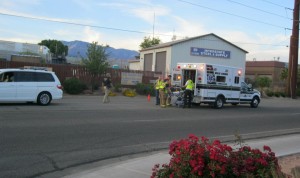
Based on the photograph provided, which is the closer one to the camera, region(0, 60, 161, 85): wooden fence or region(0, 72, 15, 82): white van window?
region(0, 72, 15, 82): white van window

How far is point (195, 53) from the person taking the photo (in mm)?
48906

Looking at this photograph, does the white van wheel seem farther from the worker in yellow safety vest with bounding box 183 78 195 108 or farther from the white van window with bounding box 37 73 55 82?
the worker in yellow safety vest with bounding box 183 78 195 108

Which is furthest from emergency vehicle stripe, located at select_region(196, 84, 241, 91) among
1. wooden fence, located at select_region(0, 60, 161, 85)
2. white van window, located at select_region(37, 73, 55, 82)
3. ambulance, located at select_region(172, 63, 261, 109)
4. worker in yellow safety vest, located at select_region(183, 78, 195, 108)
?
wooden fence, located at select_region(0, 60, 161, 85)

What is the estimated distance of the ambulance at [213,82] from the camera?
22812 mm

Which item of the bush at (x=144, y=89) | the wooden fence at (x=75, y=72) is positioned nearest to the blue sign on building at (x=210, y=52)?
the wooden fence at (x=75, y=72)

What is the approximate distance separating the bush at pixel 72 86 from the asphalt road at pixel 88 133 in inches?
496

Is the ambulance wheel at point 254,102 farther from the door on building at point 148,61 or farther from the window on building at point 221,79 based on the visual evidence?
the door on building at point 148,61

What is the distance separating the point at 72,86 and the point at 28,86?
10.5 metres

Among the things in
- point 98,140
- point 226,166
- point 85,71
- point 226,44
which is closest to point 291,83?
point 226,44

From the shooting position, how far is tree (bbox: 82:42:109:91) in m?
32.0

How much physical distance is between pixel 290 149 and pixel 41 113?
948 centimetres

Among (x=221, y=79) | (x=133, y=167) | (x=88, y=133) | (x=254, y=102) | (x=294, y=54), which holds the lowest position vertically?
(x=133, y=167)

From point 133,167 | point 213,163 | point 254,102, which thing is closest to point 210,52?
point 254,102

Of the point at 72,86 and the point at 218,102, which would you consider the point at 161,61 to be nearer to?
the point at 72,86
